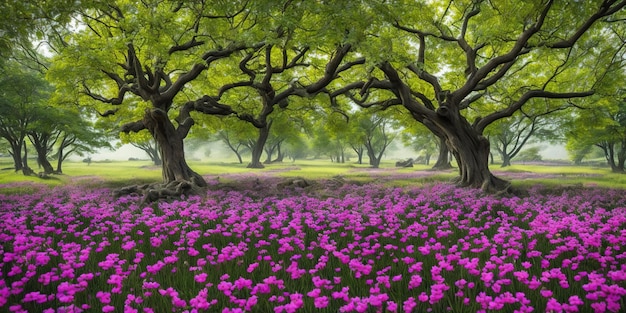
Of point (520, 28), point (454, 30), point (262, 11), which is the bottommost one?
point (262, 11)

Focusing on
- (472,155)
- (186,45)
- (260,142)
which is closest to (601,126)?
(472,155)

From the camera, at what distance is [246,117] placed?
20312 millimetres

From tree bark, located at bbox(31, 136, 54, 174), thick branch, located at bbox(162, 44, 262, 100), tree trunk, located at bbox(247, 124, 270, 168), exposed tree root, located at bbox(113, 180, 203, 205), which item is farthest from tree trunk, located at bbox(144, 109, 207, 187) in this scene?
tree bark, located at bbox(31, 136, 54, 174)

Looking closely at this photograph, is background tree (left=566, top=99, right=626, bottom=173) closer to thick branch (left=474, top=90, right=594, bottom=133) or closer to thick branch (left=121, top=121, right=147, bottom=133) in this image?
thick branch (left=474, top=90, right=594, bottom=133)

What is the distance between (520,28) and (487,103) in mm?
13461

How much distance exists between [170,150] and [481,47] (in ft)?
52.4

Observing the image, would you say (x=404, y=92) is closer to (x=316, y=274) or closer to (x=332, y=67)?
(x=332, y=67)

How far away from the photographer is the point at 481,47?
659 inches

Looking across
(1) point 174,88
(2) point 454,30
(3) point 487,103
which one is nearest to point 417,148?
(3) point 487,103

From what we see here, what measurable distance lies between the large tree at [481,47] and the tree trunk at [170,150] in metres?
8.94

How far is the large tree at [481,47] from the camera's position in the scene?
1319cm

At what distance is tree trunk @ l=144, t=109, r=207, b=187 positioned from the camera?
56.4ft

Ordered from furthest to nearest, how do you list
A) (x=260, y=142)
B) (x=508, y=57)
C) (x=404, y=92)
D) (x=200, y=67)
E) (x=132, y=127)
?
(x=260, y=142)
(x=132, y=127)
(x=404, y=92)
(x=200, y=67)
(x=508, y=57)

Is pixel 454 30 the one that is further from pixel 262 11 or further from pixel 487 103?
pixel 262 11
